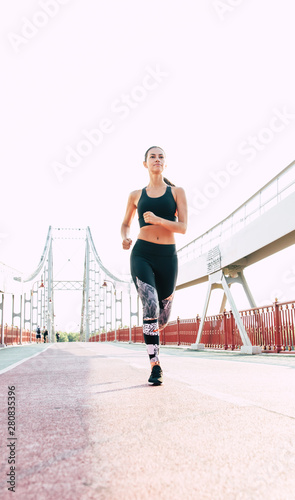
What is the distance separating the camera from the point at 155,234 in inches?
167

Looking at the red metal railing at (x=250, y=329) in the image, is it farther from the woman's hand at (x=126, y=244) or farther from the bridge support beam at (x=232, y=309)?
the woman's hand at (x=126, y=244)

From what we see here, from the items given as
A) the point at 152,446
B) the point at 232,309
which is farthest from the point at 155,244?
the point at 232,309

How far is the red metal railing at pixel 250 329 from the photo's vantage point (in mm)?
11188

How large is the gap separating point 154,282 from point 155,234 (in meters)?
0.40

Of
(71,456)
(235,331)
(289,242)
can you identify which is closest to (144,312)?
(71,456)

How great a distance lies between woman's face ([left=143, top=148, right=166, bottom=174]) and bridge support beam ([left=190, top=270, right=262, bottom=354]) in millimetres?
8930

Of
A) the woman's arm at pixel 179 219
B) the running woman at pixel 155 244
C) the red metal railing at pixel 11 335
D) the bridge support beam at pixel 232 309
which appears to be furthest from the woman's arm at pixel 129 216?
the red metal railing at pixel 11 335

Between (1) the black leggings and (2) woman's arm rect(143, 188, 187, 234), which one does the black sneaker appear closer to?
(1) the black leggings

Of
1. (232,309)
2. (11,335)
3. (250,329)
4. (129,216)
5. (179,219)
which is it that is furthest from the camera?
(11,335)

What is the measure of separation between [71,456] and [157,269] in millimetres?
2672

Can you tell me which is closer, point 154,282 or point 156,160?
point 154,282

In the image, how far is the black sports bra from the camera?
427cm

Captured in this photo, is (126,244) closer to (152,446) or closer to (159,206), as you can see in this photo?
(159,206)

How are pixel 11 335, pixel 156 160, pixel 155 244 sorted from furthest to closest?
pixel 11 335 < pixel 156 160 < pixel 155 244
